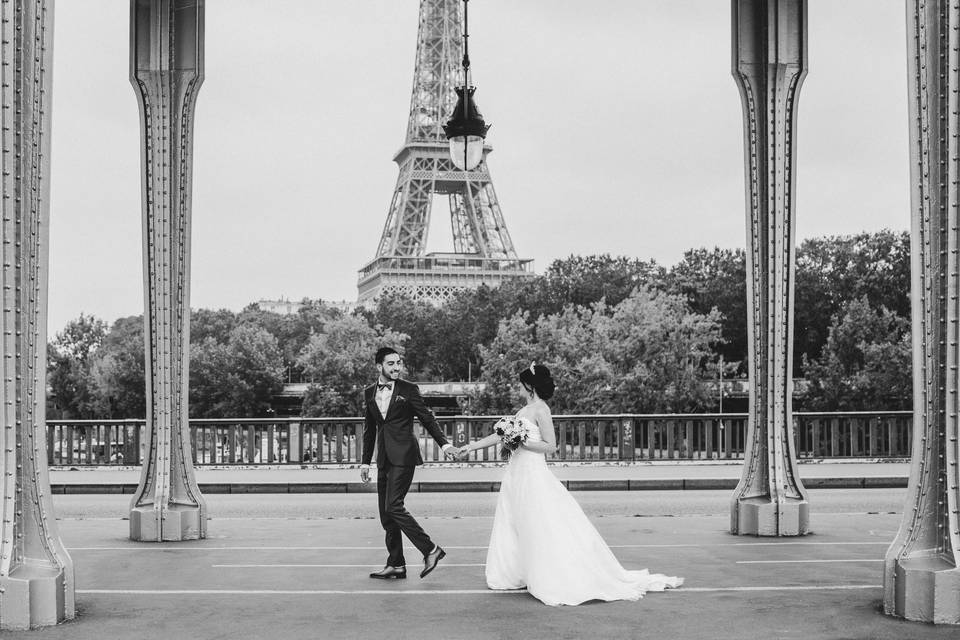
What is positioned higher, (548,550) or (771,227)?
(771,227)

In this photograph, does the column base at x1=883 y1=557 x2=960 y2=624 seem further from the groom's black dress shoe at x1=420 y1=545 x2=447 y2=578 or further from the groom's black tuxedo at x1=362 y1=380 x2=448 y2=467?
the groom's black tuxedo at x1=362 y1=380 x2=448 y2=467

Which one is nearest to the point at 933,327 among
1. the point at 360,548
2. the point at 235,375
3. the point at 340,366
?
the point at 360,548

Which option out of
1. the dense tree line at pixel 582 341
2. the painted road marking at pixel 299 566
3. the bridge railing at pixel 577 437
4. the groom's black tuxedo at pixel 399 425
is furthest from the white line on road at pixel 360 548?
the dense tree line at pixel 582 341

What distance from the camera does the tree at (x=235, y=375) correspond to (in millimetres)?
75438

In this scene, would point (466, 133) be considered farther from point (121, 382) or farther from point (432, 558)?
point (121, 382)

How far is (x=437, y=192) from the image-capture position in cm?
9388

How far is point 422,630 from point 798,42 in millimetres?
6987

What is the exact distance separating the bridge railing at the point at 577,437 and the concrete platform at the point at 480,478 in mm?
267

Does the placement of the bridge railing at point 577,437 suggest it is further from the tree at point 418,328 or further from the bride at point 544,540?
the tree at point 418,328

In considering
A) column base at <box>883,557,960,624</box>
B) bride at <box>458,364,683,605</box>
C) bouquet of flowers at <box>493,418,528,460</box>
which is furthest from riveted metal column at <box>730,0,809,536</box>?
column base at <box>883,557,960,624</box>

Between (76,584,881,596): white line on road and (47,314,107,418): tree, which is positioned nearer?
(76,584,881,596): white line on road

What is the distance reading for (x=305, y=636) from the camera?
7180 mm

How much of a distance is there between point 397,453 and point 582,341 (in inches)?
1857

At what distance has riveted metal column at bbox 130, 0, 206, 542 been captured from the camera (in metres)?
11.7
